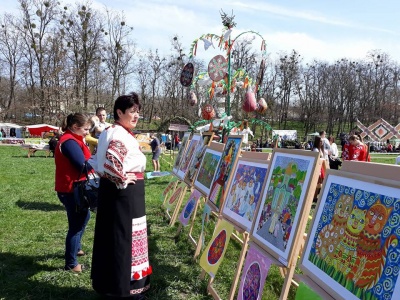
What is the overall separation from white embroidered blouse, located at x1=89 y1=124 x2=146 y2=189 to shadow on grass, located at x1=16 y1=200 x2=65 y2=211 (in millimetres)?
4456

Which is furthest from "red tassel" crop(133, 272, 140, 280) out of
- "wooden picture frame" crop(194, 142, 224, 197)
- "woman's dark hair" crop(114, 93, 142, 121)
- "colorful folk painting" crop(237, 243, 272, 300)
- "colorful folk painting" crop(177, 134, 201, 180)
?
"colorful folk painting" crop(177, 134, 201, 180)

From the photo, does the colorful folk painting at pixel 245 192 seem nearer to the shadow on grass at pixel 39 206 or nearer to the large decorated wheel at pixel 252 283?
the large decorated wheel at pixel 252 283

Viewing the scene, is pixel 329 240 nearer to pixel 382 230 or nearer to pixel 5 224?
pixel 382 230

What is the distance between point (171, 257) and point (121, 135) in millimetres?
2043

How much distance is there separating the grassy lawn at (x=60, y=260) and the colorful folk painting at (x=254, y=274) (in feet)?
2.49

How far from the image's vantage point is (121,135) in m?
2.84

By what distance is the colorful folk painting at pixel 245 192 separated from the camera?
3078mm

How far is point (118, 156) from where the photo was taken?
2.75 metres

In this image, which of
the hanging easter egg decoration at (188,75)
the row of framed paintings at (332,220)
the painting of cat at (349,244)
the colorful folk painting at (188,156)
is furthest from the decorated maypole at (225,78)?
the painting of cat at (349,244)

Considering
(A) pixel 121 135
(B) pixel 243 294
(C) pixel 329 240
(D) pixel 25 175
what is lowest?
(D) pixel 25 175

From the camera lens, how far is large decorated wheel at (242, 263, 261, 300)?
8.25 feet

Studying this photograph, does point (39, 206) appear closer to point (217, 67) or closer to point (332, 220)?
point (217, 67)

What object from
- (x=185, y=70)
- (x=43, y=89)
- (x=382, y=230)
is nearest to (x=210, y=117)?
(x=185, y=70)

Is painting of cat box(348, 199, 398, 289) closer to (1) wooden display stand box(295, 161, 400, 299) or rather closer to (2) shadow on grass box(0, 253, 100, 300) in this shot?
(1) wooden display stand box(295, 161, 400, 299)
